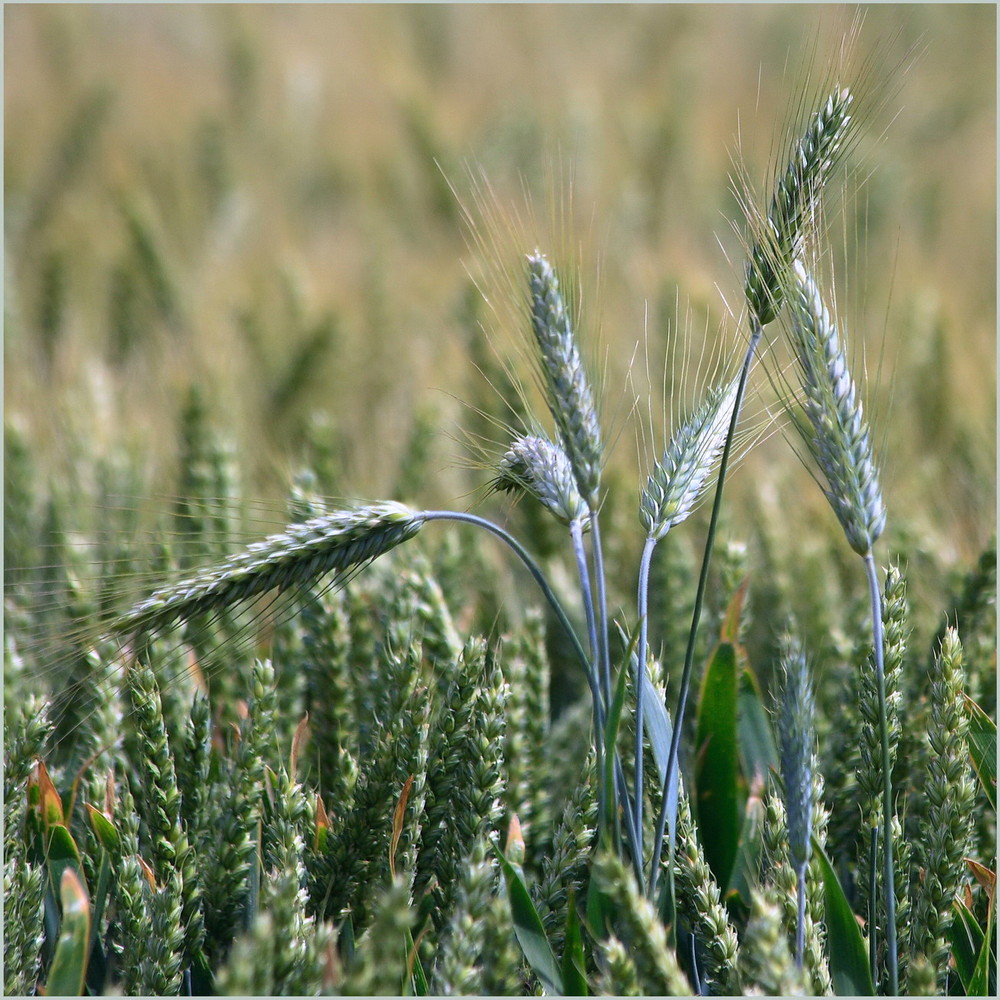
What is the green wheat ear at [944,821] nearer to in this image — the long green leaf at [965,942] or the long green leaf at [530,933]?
the long green leaf at [965,942]

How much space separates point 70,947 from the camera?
3.15 feet

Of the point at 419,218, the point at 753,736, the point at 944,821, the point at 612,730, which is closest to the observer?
the point at 612,730

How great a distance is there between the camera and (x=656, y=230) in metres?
4.98

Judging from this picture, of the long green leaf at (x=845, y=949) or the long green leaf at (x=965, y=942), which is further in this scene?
the long green leaf at (x=965, y=942)

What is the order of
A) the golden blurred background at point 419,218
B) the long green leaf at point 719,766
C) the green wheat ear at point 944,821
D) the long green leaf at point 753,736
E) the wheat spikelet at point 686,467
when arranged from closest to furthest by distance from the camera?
1. the wheat spikelet at point 686,467
2. the green wheat ear at point 944,821
3. the long green leaf at point 719,766
4. the long green leaf at point 753,736
5. the golden blurred background at point 419,218

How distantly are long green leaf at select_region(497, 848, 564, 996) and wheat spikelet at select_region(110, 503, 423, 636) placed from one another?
1.20 ft

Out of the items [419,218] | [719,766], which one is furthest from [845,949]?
[419,218]

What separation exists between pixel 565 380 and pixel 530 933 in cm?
59

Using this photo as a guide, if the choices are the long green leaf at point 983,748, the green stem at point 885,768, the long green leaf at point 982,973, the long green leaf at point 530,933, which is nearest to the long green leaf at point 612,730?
the long green leaf at point 530,933

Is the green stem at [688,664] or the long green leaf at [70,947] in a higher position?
the green stem at [688,664]

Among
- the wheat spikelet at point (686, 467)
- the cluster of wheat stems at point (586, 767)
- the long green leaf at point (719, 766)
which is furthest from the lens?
the long green leaf at point (719, 766)

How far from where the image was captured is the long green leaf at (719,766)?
123 cm

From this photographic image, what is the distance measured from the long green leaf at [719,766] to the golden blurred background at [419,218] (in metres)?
0.48

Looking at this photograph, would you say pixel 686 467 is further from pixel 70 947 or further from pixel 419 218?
pixel 419 218
